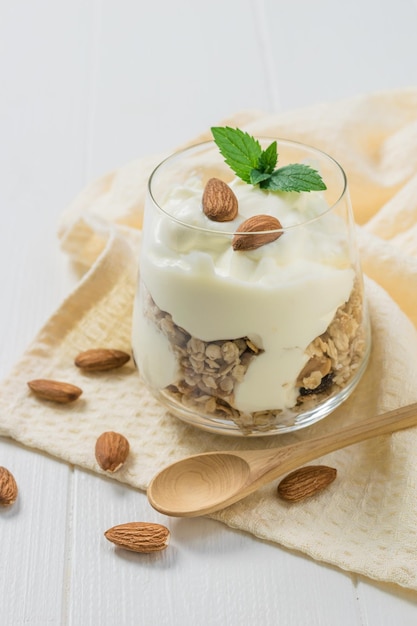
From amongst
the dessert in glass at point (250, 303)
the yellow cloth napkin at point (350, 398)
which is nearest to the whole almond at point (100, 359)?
the yellow cloth napkin at point (350, 398)

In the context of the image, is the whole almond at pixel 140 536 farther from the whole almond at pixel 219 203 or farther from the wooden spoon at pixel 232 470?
the whole almond at pixel 219 203

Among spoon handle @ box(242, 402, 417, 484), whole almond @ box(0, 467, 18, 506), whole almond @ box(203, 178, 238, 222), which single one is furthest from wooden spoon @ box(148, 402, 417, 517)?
whole almond @ box(203, 178, 238, 222)

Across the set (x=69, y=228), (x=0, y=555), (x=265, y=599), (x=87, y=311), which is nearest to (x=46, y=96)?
(x=69, y=228)

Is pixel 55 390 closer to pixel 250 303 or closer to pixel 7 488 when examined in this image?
pixel 7 488

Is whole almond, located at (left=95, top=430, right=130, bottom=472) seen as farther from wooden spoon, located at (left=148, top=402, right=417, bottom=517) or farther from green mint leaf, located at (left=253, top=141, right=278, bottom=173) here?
green mint leaf, located at (left=253, top=141, right=278, bottom=173)

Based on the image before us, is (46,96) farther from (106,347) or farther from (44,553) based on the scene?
(44,553)

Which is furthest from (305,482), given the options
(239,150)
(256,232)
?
(239,150)
